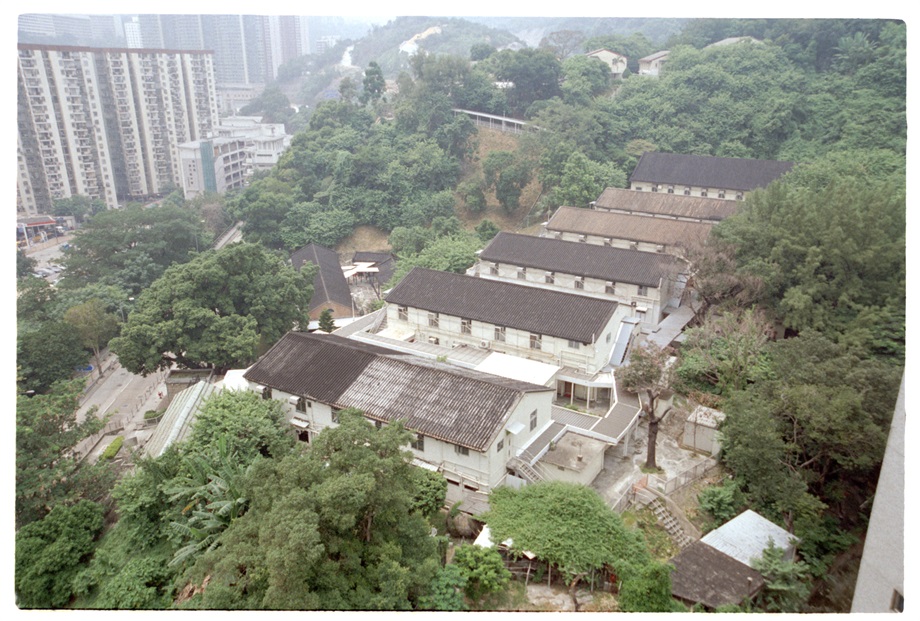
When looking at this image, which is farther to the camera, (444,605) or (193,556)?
(193,556)

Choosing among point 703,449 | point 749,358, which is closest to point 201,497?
point 703,449

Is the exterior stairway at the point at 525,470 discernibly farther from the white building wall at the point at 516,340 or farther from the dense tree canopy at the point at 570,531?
the white building wall at the point at 516,340

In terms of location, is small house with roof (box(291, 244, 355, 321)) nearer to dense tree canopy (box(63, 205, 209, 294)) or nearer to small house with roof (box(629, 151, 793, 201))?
dense tree canopy (box(63, 205, 209, 294))

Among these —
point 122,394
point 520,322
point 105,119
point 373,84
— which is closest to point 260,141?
point 105,119

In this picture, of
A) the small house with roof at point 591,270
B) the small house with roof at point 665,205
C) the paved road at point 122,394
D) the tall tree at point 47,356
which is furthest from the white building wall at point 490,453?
the small house with roof at point 665,205

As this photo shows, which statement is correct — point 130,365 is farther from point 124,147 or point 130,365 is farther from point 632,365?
point 124,147

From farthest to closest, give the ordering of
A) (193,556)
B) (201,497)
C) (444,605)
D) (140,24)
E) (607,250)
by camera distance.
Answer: (140,24) → (607,250) → (201,497) → (193,556) → (444,605)
